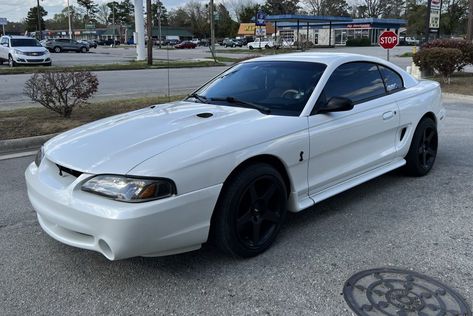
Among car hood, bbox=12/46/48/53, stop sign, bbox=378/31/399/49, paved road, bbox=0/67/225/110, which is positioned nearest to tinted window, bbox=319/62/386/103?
paved road, bbox=0/67/225/110

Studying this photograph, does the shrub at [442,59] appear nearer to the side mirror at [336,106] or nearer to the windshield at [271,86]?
the windshield at [271,86]

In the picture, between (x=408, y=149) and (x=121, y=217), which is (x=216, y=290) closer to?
(x=121, y=217)

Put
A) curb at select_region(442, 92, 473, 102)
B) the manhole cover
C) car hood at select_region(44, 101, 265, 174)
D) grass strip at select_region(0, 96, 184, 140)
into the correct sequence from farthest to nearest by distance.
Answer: curb at select_region(442, 92, 473, 102) → grass strip at select_region(0, 96, 184, 140) → car hood at select_region(44, 101, 265, 174) → the manhole cover

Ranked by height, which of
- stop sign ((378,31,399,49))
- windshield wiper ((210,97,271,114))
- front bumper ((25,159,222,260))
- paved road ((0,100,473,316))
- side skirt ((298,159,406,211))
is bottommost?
paved road ((0,100,473,316))

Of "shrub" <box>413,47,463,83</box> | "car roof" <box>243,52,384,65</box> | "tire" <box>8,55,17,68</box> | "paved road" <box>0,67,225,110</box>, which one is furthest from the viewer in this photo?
"tire" <box>8,55,17,68</box>

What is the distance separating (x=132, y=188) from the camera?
300 centimetres

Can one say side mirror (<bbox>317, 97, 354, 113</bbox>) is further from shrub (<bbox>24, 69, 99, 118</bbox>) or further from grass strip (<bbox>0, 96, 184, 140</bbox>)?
shrub (<bbox>24, 69, 99, 118</bbox>)

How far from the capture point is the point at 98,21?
440ft

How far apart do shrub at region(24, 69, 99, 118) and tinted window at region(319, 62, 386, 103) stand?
18.3 ft

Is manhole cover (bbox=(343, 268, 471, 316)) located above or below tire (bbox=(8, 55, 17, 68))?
below

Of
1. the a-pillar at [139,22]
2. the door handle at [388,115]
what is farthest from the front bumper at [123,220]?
the a-pillar at [139,22]

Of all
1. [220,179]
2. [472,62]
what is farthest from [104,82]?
[220,179]

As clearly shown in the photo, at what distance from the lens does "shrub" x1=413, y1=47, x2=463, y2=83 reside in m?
15.1

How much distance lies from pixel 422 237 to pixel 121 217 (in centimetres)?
251
